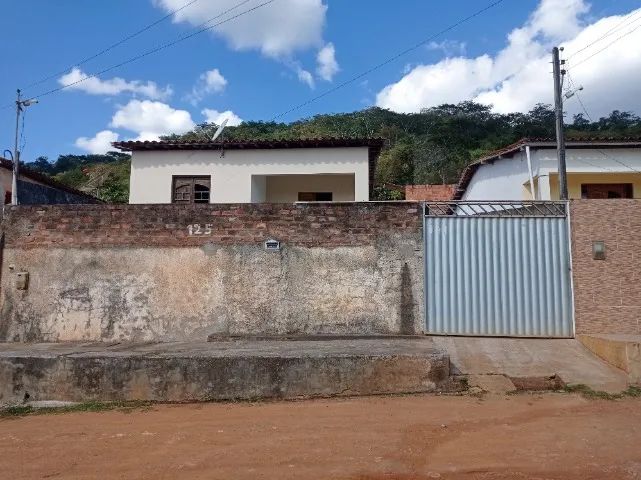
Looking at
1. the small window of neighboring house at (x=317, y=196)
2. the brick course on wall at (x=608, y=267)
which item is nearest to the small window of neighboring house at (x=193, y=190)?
the small window of neighboring house at (x=317, y=196)

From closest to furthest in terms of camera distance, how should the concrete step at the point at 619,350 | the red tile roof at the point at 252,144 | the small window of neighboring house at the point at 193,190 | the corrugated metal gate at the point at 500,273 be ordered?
the concrete step at the point at 619,350 < the corrugated metal gate at the point at 500,273 < the red tile roof at the point at 252,144 < the small window of neighboring house at the point at 193,190

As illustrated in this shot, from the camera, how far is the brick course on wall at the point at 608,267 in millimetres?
A: 7641

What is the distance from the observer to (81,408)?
5781 millimetres

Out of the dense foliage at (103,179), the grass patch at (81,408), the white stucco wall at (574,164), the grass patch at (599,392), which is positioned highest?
the dense foliage at (103,179)

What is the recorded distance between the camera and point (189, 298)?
8.57 m

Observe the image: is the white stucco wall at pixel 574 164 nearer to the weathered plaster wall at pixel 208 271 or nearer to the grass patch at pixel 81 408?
the weathered plaster wall at pixel 208 271

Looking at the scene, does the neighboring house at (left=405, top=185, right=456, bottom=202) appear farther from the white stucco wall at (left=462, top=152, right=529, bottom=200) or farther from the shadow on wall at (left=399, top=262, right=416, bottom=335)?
the shadow on wall at (left=399, top=262, right=416, bottom=335)

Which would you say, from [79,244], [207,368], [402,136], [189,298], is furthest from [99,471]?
[402,136]

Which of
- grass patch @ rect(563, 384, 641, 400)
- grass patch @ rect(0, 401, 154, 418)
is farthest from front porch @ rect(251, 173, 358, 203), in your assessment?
grass patch @ rect(563, 384, 641, 400)

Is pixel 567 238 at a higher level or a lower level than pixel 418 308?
higher

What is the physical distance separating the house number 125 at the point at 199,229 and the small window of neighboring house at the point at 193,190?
486 cm

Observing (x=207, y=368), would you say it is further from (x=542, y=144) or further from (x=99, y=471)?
(x=542, y=144)

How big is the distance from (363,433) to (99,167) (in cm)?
3878

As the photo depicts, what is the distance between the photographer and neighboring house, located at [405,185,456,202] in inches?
771
